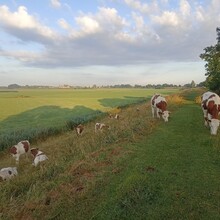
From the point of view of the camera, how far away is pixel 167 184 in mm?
9469

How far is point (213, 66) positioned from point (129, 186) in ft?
149

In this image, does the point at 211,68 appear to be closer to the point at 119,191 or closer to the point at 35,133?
the point at 35,133

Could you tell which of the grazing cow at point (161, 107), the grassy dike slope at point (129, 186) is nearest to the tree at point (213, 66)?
the grazing cow at point (161, 107)

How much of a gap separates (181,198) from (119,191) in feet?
5.60

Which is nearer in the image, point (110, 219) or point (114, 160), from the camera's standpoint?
point (110, 219)

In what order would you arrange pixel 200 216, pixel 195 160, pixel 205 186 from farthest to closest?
pixel 195 160 → pixel 205 186 → pixel 200 216

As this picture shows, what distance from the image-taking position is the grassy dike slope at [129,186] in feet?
26.0

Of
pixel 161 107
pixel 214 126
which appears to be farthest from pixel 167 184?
pixel 161 107

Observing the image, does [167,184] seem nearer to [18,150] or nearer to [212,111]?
[212,111]

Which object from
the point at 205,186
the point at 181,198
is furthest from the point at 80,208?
the point at 205,186

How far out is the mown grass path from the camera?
7.72 meters

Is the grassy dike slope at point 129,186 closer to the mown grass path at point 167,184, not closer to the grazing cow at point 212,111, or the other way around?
the mown grass path at point 167,184

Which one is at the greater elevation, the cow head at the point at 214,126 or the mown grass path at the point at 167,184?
the cow head at the point at 214,126

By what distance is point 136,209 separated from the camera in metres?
7.90
